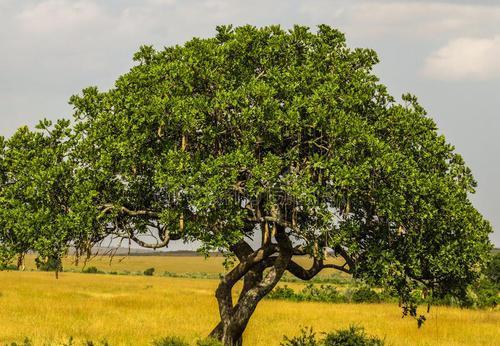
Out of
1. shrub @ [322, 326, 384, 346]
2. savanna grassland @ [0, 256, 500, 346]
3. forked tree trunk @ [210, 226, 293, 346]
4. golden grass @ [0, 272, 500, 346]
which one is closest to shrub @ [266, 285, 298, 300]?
savanna grassland @ [0, 256, 500, 346]

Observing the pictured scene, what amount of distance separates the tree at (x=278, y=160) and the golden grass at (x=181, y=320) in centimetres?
829

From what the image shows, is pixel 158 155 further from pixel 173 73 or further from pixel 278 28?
pixel 278 28

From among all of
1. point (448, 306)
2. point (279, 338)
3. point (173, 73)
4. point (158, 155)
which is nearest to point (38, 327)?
point (279, 338)

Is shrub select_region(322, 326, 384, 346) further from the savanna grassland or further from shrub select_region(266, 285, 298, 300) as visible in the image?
shrub select_region(266, 285, 298, 300)

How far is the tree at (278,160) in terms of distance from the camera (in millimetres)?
16984

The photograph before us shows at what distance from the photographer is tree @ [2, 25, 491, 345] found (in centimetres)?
1698

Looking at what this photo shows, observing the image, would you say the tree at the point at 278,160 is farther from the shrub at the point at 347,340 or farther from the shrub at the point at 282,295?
the shrub at the point at 282,295

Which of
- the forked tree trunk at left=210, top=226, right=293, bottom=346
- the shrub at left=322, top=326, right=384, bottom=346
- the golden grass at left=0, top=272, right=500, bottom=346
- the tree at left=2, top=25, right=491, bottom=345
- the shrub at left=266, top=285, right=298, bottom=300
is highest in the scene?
the tree at left=2, top=25, right=491, bottom=345

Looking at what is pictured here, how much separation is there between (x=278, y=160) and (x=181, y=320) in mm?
22060

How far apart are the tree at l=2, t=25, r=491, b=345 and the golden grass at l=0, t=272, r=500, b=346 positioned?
8290 millimetres

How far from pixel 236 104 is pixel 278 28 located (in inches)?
157

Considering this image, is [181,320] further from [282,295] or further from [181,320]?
[282,295]

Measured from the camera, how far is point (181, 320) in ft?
119

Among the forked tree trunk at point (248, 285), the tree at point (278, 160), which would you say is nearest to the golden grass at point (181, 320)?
the forked tree trunk at point (248, 285)
